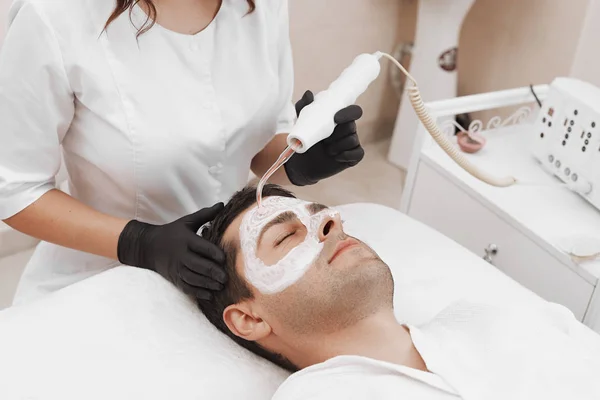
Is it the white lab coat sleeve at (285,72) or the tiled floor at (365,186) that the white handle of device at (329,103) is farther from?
the tiled floor at (365,186)

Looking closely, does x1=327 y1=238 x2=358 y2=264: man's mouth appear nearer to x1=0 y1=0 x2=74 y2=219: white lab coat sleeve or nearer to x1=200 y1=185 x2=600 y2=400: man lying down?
x1=200 y1=185 x2=600 y2=400: man lying down

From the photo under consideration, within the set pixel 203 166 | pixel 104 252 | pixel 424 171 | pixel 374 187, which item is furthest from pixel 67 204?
pixel 374 187

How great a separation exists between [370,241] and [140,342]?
576 mm

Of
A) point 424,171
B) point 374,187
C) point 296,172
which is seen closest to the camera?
point 296,172

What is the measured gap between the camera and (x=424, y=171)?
A: 1676 mm

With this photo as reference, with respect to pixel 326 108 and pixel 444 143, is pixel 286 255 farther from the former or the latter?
pixel 444 143

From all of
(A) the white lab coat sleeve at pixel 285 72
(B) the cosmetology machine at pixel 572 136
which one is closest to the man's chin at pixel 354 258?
(A) the white lab coat sleeve at pixel 285 72

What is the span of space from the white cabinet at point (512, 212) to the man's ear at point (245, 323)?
71 cm

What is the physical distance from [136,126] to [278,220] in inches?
11.6

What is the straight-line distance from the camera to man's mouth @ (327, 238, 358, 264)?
1.07 meters

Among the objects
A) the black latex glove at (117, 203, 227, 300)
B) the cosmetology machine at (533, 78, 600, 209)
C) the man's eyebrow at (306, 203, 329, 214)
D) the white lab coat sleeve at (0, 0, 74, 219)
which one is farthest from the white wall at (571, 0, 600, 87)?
the white lab coat sleeve at (0, 0, 74, 219)

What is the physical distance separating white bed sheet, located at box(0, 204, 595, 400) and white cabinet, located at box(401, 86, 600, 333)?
198 mm

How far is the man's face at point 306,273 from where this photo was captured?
1.03m

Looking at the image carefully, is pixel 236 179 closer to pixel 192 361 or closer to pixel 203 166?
pixel 203 166
